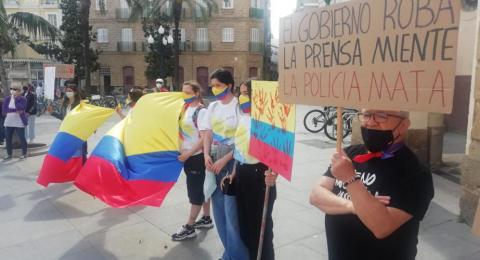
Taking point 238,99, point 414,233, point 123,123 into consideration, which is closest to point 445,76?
point 414,233

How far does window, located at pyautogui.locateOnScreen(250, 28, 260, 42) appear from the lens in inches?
1604

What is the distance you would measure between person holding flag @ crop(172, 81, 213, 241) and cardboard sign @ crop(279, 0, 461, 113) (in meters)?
1.92

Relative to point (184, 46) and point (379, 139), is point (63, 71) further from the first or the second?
point (184, 46)

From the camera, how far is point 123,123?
5.48 m

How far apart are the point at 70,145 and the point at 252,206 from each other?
398 centimetres

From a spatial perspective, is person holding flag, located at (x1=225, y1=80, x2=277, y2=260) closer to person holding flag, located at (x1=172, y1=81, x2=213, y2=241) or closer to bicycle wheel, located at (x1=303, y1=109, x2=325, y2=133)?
person holding flag, located at (x1=172, y1=81, x2=213, y2=241)

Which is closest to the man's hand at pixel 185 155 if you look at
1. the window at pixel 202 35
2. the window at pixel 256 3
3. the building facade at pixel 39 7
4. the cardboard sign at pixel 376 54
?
the cardboard sign at pixel 376 54

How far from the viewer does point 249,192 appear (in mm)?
3273

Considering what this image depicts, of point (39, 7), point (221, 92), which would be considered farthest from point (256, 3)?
point (221, 92)

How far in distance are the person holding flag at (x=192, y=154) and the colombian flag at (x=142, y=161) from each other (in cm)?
45

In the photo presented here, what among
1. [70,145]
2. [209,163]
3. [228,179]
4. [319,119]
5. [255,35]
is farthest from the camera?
[255,35]

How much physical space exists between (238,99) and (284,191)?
2853mm

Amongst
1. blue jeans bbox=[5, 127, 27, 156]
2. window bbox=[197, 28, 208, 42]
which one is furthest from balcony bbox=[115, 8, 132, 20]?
blue jeans bbox=[5, 127, 27, 156]

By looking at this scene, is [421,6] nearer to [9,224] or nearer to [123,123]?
[123,123]
